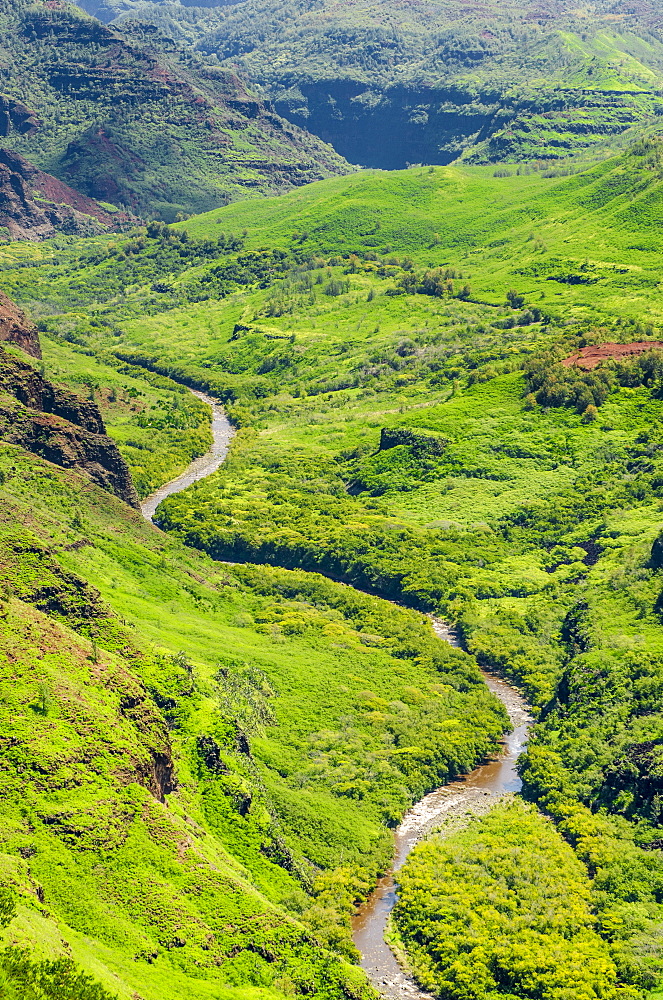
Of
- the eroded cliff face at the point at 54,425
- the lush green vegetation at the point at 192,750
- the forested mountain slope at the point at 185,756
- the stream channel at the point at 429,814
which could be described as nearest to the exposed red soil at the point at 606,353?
the stream channel at the point at 429,814

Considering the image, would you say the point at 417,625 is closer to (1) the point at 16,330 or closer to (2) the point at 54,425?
(2) the point at 54,425

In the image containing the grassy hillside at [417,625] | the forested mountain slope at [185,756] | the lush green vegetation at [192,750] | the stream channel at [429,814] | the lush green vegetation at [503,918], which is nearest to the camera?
the forested mountain slope at [185,756]

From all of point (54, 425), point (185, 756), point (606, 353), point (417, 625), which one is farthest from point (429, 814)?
point (606, 353)

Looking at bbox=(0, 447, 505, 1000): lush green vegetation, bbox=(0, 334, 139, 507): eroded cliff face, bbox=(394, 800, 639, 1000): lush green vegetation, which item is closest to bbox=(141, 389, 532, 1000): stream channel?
bbox=(394, 800, 639, 1000): lush green vegetation

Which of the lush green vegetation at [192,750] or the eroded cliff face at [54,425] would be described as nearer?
the lush green vegetation at [192,750]

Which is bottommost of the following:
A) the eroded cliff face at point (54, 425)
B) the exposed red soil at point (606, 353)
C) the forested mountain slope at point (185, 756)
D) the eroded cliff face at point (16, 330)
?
the forested mountain slope at point (185, 756)

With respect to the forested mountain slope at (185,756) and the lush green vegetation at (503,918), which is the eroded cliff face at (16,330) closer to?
the forested mountain slope at (185,756)

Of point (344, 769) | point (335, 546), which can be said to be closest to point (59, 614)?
point (344, 769)
